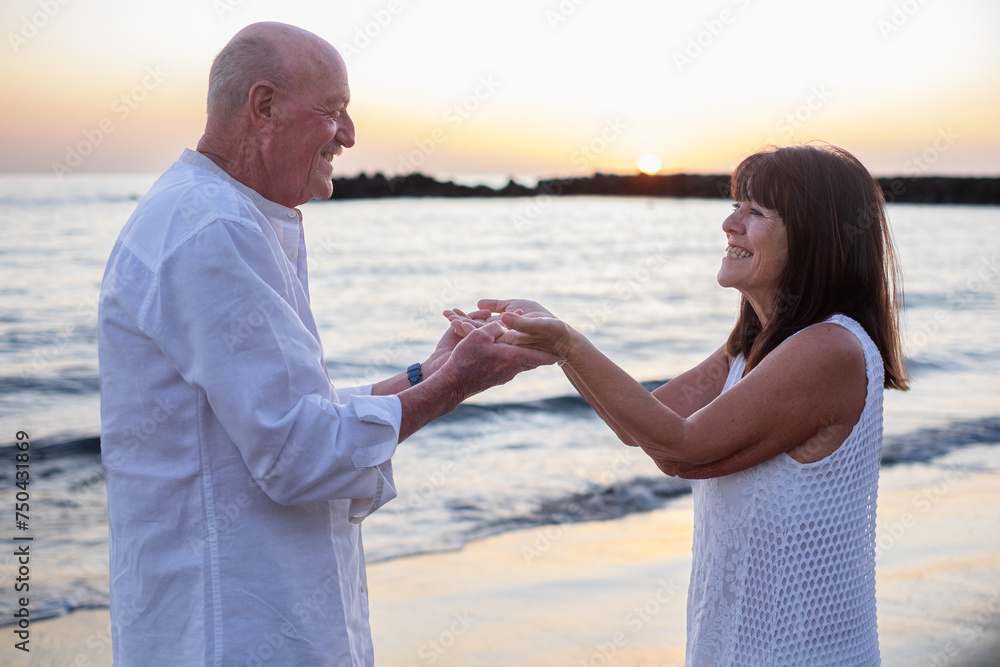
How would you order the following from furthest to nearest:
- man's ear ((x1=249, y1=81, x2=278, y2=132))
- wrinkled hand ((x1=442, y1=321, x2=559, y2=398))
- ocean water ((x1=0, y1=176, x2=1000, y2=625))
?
ocean water ((x1=0, y1=176, x2=1000, y2=625))
wrinkled hand ((x1=442, y1=321, x2=559, y2=398))
man's ear ((x1=249, y1=81, x2=278, y2=132))

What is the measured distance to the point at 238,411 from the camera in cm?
194

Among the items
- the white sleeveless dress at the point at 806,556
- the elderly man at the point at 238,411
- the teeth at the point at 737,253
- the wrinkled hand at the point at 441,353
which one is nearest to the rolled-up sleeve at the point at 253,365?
the elderly man at the point at 238,411

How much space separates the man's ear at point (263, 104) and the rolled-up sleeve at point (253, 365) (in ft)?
1.26

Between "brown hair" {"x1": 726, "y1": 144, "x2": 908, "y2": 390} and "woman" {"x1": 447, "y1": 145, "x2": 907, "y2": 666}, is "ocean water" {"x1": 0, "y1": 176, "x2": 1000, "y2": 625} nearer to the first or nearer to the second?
"woman" {"x1": 447, "y1": 145, "x2": 907, "y2": 666}

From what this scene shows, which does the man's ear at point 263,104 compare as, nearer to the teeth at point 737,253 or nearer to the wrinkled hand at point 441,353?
the wrinkled hand at point 441,353

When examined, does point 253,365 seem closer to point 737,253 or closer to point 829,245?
point 737,253

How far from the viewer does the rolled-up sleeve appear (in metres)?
1.94

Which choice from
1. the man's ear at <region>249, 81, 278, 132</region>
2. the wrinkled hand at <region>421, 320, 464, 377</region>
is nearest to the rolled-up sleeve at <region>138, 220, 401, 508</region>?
the man's ear at <region>249, 81, 278, 132</region>

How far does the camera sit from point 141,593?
214cm

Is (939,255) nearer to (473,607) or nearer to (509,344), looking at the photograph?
(473,607)

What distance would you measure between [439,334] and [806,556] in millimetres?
14086

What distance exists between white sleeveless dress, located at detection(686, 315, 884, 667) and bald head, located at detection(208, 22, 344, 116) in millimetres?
1747

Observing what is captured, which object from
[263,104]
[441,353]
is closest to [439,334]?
[441,353]

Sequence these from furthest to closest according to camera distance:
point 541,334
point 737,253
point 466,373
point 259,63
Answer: point 737,253 < point 541,334 < point 466,373 < point 259,63
